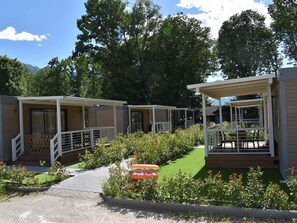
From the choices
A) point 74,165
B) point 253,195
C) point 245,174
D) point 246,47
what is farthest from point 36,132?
point 246,47

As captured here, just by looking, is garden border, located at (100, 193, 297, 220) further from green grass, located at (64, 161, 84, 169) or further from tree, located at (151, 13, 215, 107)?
tree, located at (151, 13, 215, 107)

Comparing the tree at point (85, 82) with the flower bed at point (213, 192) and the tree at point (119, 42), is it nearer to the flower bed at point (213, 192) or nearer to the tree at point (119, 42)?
the tree at point (119, 42)

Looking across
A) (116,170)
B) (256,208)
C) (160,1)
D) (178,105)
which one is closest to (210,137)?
(116,170)

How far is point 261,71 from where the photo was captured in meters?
43.0

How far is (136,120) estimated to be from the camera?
90.6 feet

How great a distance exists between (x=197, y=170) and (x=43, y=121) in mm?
9228

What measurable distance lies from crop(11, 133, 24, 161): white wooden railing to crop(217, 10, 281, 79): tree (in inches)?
1300

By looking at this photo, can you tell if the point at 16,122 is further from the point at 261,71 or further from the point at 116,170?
the point at 261,71

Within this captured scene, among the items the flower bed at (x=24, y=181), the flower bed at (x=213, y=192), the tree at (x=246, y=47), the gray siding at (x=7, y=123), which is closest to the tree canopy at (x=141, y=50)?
the tree at (x=246, y=47)

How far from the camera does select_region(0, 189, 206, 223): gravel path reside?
6.61 meters

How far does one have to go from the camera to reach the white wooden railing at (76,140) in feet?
44.3

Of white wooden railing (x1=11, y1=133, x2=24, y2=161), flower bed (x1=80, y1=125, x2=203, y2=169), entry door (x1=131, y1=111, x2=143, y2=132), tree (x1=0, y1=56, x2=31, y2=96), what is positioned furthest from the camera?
tree (x1=0, y1=56, x2=31, y2=96)

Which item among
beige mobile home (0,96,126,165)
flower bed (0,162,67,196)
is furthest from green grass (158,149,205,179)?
beige mobile home (0,96,126,165)

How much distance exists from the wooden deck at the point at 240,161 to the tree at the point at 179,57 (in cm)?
2794
